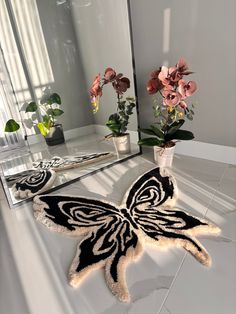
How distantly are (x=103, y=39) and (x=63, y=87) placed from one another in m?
0.51

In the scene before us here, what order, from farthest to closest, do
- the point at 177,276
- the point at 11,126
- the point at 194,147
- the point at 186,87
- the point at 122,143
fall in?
the point at 122,143 < the point at 194,147 < the point at 11,126 < the point at 186,87 < the point at 177,276

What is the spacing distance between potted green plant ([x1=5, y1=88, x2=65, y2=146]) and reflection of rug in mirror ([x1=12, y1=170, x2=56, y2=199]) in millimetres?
243

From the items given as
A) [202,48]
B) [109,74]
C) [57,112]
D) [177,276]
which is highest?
[202,48]

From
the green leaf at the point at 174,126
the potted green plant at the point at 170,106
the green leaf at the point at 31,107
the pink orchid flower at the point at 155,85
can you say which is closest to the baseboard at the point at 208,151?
the potted green plant at the point at 170,106

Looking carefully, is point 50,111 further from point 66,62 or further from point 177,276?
point 177,276

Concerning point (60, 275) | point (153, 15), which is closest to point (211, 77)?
point (153, 15)

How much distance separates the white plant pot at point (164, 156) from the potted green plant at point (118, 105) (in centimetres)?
36

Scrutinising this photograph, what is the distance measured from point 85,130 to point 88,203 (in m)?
0.65

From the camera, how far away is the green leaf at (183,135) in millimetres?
1635

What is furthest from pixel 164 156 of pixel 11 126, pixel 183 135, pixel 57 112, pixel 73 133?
pixel 11 126

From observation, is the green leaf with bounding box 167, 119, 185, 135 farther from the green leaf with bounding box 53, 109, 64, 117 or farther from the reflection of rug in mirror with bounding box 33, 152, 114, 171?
the green leaf with bounding box 53, 109, 64, 117

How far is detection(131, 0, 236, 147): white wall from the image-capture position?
1.45 meters

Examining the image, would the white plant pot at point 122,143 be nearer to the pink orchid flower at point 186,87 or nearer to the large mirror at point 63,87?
the large mirror at point 63,87

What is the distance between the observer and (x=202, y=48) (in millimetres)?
1554
